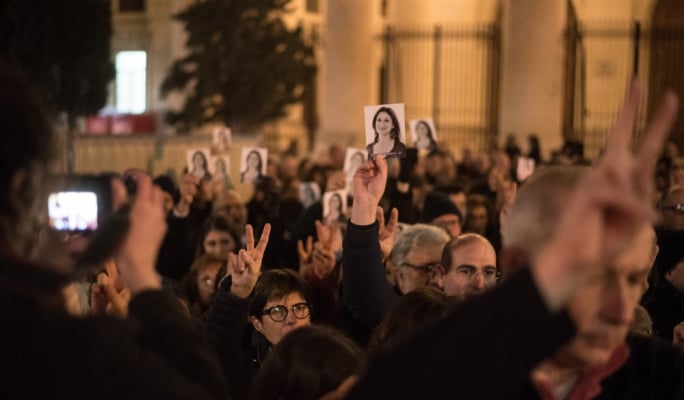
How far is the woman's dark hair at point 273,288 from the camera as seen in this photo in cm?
527

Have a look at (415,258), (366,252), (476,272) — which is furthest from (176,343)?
(415,258)

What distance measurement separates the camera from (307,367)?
339 cm

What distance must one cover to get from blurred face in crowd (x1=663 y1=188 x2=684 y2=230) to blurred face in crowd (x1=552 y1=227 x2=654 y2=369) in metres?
6.74

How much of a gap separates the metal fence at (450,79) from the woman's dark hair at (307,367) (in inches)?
952

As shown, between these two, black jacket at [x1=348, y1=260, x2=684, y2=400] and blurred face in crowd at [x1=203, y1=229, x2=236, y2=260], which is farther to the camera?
blurred face in crowd at [x1=203, y1=229, x2=236, y2=260]

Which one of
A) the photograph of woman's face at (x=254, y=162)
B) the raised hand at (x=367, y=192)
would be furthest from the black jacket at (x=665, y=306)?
the photograph of woman's face at (x=254, y=162)

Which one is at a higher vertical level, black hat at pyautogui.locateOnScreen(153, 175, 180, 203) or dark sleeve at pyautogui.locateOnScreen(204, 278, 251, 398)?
black hat at pyautogui.locateOnScreen(153, 175, 180, 203)

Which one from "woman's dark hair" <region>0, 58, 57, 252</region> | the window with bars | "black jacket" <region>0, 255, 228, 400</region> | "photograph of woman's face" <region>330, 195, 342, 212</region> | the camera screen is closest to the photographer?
"black jacket" <region>0, 255, 228, 400</region>

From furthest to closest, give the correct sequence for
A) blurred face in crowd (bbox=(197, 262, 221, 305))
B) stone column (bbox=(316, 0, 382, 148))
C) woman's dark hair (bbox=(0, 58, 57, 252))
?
stone column (bbox=(316, 0, 382, 148)) → blurred face in crowd (bbox=(197, 262, 221, 305)) → woman's dark hair (bbox=(0, 58, 57, 252))

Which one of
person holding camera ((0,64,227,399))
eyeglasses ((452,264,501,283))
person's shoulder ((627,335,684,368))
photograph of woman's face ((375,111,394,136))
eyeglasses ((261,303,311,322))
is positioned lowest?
eyeglasses ((261,303,311,322))

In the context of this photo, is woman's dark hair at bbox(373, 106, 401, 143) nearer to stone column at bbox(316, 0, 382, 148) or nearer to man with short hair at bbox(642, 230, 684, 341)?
man with short hair at bbox(642, 230, 684, 341)

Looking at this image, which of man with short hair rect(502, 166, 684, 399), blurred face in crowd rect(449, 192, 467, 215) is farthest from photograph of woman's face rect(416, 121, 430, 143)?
man with short hair rect(502, 166, 684, 399)

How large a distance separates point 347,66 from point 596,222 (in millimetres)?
23132

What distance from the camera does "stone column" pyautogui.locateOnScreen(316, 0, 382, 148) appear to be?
81.3 ft
